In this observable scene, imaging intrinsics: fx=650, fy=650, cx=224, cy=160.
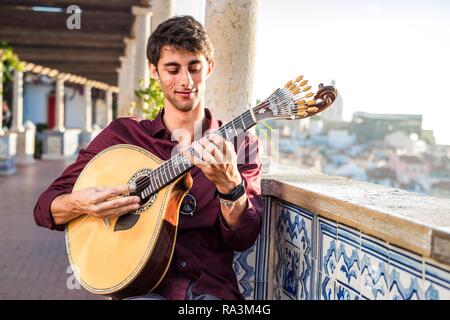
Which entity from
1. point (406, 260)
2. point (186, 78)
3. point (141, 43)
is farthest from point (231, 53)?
point (141, 43)

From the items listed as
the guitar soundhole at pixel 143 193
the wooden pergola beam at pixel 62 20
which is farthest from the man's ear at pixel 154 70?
the wooden pergola beam at pixel 62 20

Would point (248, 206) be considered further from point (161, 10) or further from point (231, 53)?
point (161, 10)

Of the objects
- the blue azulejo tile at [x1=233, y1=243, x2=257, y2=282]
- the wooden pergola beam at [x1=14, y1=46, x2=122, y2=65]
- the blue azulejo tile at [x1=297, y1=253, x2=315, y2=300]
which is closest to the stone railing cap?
the blue azulejo tile at [x1=297, y1=253, x2=315, y2=300]

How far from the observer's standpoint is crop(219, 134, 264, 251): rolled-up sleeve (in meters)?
2.03

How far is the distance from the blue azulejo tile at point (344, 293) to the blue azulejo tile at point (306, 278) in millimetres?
203

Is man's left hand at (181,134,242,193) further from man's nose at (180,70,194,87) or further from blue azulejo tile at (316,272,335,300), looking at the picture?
blue azulejo tile at (316,272,335,300)

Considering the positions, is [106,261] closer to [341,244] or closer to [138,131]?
[138,131]

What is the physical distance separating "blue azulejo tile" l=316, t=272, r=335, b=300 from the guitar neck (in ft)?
1.89

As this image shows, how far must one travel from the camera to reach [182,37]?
2123 millimetres

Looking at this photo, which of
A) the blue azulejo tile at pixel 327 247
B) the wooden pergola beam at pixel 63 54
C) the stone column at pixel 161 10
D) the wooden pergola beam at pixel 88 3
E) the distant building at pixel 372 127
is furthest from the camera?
the distant building at pixel 372 127

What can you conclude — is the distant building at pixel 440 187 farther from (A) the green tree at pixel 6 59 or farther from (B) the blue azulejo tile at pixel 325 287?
(B) the blue azulejo tile at pixel 325 287

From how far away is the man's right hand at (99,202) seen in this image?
2.06 m

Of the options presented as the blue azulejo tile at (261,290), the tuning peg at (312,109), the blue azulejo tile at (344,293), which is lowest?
the blue azulejo tile at (261,290)

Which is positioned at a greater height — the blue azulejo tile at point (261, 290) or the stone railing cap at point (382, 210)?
the stone railing cap at point (382, 210)
